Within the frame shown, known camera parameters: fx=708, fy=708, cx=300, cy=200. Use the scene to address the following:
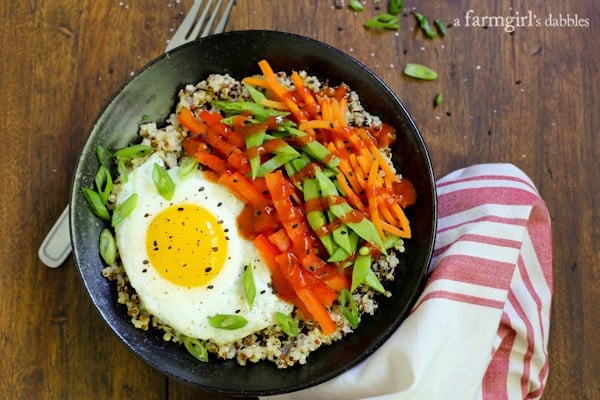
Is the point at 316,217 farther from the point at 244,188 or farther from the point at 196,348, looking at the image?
the point at 196,348

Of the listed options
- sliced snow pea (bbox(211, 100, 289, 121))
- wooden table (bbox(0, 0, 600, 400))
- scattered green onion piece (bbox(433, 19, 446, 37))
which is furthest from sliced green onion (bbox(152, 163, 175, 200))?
scattered green onion piece (bbox(433, 19, 446, 37))

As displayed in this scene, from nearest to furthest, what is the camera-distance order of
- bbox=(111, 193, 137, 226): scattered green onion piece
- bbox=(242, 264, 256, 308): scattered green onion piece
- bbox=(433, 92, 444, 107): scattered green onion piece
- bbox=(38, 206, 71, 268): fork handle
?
bbox=(242, 264, 256, 308): scattered green onion piece, bbox=(111, 193, 137, 226): scattered green onion piece, bbox=(38, 206, 71, 268): fork handle, bbox=(433, 92, 444, 107): scattered green onion piece

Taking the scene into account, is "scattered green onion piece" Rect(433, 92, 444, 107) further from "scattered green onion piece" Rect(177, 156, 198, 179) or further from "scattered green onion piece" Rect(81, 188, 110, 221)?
"scattered green onion piece" Rect(81, 188, 110, 221)

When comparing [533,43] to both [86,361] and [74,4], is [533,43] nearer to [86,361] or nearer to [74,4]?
[74,4]

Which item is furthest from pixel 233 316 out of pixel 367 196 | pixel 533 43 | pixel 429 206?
pixel 533 43

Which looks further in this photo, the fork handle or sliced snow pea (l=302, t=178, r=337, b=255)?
the fork handle

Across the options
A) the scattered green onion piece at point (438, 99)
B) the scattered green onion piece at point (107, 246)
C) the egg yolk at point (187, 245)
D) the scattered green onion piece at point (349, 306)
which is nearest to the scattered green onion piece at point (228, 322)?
the egg yolk at point (187, 245)
